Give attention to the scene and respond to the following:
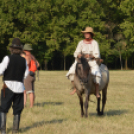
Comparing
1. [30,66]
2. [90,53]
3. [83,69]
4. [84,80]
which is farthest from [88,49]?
[30,66]

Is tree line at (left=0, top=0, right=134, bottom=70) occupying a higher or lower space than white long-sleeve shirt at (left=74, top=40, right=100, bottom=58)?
higher

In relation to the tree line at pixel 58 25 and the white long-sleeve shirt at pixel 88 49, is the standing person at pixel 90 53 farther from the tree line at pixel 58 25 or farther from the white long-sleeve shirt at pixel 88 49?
the tree line at pixel 58 25

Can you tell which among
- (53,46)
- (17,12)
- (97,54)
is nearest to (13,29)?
(17,12)

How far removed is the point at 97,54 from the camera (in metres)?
11.0

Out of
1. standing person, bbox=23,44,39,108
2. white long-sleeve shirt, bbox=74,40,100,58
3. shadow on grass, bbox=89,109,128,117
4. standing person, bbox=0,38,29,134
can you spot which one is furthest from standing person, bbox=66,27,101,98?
standing person, bbox=0,38,29,134

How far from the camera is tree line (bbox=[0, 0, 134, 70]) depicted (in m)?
56.8

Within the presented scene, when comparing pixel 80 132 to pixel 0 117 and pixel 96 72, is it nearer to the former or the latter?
pixel 0 117

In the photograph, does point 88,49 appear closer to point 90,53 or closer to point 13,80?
point 90,53

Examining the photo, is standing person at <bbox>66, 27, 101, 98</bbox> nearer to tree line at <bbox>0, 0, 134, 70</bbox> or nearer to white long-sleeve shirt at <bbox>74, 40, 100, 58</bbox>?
white long-sleeve shirt at <bbox>74, 40, 100, 58</bbox>

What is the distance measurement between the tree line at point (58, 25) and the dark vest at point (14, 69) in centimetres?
4849

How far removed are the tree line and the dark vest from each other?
48.5 m

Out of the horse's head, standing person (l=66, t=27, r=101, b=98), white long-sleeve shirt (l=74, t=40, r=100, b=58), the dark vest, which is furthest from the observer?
white long-sleeve shirt (l=74, t=40, r=100, b=58)

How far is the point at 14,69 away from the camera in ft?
25.2

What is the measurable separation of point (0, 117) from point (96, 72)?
148 inches
